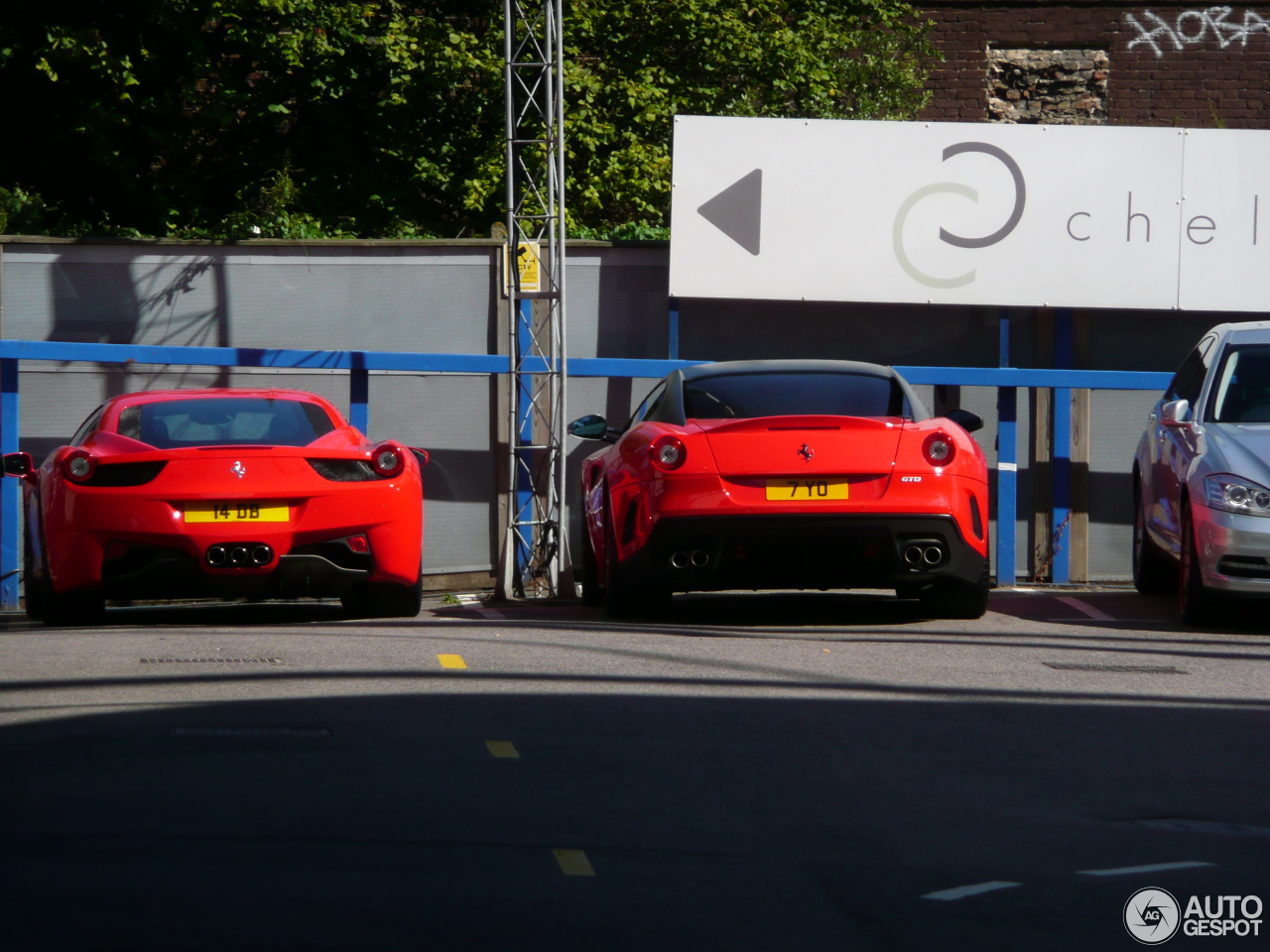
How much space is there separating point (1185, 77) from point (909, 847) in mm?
27566

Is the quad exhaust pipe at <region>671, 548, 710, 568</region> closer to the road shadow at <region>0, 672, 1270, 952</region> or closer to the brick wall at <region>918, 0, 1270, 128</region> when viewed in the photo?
the road shadow at <region>0, 672, 1270, 952</region>

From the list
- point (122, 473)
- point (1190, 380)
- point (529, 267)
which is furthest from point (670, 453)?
point (529, 267)

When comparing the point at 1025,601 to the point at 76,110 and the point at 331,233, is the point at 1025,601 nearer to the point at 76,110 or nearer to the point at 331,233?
the point at 331,233

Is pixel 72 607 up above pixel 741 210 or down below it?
below

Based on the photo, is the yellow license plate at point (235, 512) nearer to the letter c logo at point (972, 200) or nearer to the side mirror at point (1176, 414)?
the side mirror at point (1176, 414)

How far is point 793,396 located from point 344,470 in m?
2.42

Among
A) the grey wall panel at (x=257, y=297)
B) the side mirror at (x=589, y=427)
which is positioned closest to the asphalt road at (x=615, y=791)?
the side mirror at (x=589, y=427)

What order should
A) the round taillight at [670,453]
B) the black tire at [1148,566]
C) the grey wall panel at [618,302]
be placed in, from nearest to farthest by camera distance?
the round taillight at [670,453] < the black tire at [1148,566] < the grey wall panel at [618,302]

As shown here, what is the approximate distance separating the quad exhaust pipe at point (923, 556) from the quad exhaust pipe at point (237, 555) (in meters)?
3.26

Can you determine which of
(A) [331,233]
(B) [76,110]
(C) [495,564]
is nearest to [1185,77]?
(A) [331,233]

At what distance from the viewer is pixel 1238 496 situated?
9422mm

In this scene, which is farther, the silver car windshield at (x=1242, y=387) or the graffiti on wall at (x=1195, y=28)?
the graffiti on wall at (x=1195, y=28)

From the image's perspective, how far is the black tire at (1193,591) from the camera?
9703 mm

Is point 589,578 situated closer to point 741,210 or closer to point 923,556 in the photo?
point 923,556
